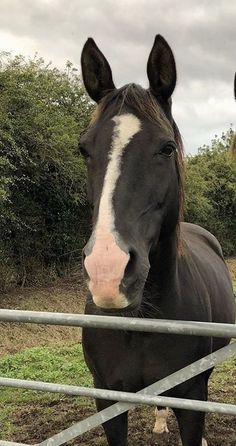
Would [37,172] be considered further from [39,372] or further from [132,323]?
[132,323]

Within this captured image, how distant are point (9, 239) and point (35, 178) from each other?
126 centimetres

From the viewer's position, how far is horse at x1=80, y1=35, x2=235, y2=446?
1.86 m

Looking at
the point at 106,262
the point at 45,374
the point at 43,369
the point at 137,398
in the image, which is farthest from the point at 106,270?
the point at 43,369

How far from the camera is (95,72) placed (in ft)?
8.61

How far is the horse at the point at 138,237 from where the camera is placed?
1.86 metres

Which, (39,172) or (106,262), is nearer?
(106,262)

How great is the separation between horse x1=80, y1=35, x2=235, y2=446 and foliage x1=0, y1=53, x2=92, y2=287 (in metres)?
→ 5.37

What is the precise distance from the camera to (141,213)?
212cm

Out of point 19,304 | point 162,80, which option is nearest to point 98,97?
point 162,80

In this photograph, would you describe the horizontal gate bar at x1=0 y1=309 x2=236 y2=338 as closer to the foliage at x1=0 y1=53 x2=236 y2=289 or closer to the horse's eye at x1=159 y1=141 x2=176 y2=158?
the horse's eye at x1=159 y1=141 x2=176 y2=158

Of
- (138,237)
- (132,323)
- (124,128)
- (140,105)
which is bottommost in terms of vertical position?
(132,323)

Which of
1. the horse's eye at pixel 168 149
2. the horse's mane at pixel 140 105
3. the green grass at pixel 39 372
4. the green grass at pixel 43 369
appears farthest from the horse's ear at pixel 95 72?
the green grass at pixel 43 369

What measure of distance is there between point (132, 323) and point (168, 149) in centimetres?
92

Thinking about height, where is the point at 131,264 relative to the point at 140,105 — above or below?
below
